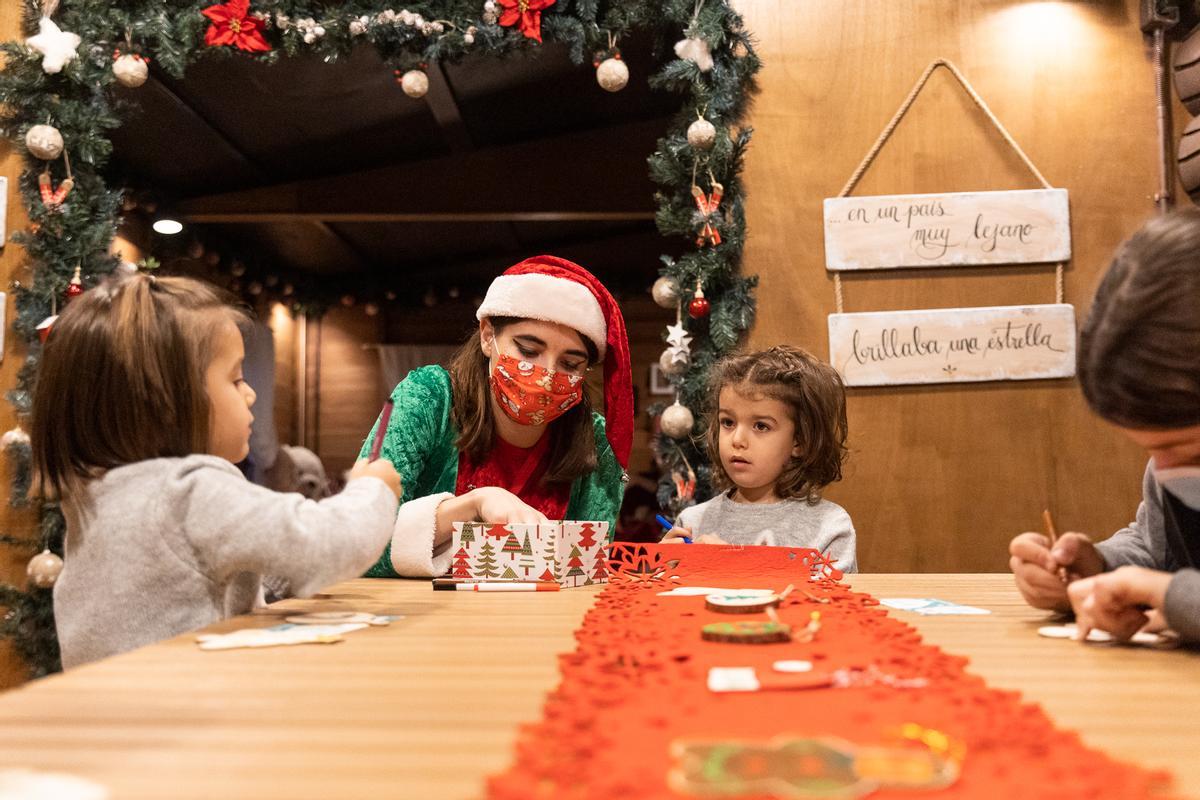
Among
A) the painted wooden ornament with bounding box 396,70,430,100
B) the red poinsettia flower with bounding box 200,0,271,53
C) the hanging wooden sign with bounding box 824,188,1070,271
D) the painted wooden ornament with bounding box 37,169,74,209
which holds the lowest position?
the hanging wooden sign with bounding box 824,188,1070,271

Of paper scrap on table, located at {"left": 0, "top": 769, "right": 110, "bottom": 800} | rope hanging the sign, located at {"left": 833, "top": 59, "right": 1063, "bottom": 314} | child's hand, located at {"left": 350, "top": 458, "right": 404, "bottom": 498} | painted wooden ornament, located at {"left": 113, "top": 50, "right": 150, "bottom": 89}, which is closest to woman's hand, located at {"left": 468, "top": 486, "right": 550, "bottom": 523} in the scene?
child's hand, located at {"left": 350, "top": 458, "right": 404, "bottom": 498}

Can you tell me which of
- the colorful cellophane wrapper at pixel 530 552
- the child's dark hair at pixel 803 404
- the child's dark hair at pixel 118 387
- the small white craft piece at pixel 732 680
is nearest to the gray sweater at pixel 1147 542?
the small white craft piece at pixel 732 680

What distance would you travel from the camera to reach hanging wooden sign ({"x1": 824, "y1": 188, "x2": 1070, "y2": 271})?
2766 millimetres

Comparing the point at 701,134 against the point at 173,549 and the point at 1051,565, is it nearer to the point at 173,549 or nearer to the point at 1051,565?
the point at 1051,565

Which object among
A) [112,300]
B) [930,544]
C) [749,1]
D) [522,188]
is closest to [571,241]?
[522,188]

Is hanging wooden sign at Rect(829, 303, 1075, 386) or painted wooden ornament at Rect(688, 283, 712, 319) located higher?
painted wooden ornament at Rect(688, 283, 712, 319)

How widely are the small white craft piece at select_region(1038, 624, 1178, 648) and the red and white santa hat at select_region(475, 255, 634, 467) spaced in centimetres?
113

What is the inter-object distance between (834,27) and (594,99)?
7.30 ft

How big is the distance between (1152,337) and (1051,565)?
0.34 meters

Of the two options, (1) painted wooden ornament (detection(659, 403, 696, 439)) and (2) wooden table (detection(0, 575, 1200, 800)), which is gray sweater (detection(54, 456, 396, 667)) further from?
(1) painted wooden ornament (detection(659, 403, 696, 439))

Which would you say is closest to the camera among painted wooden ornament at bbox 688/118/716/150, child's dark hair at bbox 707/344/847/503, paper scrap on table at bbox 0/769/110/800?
paper scrap on table at bbox 0/769/110/800

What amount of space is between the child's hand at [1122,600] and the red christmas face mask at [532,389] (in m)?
1.17

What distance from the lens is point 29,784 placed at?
47 centimetres

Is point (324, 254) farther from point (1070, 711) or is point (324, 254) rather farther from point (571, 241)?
point (1070, 711)
